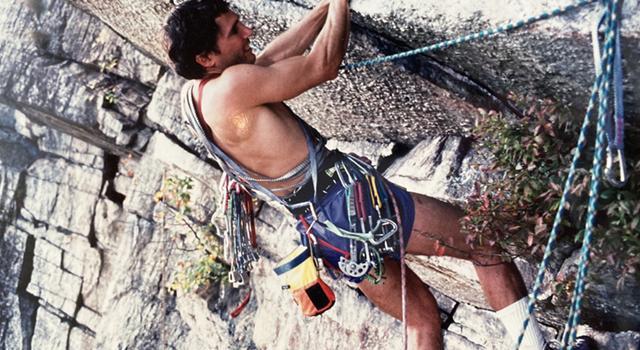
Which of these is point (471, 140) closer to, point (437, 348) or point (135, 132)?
point (437, 348)

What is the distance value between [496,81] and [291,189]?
1.30 m

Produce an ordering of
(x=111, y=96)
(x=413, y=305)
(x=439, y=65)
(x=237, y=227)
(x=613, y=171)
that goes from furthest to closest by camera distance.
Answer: (x=111, y=96), (x=237, y=227), (x=439, y=65), (x=413, y=305), (x=613, y=171)

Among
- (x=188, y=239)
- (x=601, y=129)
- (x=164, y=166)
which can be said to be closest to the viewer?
(x=601, y=129)

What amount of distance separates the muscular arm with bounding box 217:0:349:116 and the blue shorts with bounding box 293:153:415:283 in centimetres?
63

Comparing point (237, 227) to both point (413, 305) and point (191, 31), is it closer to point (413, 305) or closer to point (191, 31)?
point (413, 305)

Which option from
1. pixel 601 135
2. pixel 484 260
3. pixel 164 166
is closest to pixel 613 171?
pixel 601 135

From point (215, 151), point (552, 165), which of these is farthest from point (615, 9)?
point (215, 151)

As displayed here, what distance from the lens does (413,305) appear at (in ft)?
13.5

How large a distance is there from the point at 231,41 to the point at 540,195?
1702mm

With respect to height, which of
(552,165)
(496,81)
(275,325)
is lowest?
(275,325)

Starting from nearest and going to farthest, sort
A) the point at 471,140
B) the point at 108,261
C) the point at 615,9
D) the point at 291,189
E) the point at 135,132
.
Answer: the point at 615,9 < the point at 291,189 < the point at 471,140 < the point at 135,132 < the point at 108,261

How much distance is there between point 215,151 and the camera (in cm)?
377

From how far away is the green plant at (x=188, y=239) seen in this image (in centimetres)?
773

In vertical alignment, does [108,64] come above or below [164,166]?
above
